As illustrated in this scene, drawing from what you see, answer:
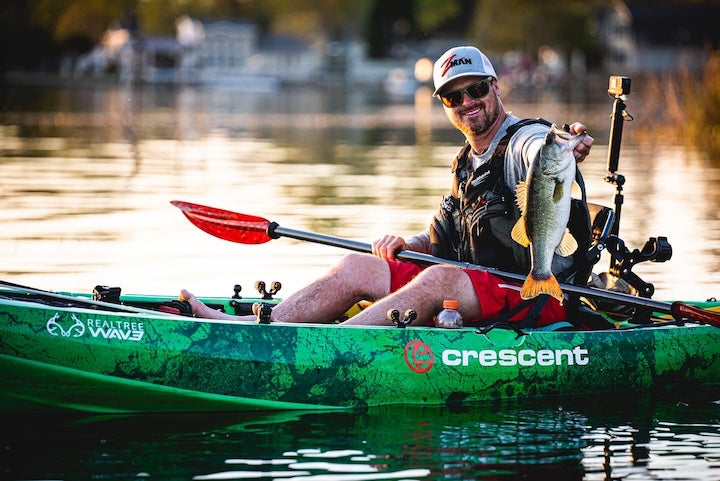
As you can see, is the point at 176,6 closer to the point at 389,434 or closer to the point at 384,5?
the point at 384,5

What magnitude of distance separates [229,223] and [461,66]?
195 centimetres

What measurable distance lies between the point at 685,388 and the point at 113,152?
842 inches

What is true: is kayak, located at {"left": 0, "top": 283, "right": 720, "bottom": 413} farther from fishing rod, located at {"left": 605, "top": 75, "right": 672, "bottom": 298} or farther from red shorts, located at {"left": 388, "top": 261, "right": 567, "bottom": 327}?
fishing rod, located at {"left": 605, "top": 75, "right": 672, "bottom": 298}

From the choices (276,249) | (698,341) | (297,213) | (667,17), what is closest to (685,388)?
(698,341)

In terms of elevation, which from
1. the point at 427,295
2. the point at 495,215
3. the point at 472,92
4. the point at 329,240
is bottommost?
the point at 427,295

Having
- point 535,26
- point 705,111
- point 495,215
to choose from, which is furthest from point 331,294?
point 535,26

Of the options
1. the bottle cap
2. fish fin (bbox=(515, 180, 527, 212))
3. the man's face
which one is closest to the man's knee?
the bottle cap

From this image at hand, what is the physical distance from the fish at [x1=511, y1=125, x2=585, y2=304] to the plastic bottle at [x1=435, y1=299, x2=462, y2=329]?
550mm

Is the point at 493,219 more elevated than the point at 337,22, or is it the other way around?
the point at 337,22

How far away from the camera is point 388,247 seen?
8953mm

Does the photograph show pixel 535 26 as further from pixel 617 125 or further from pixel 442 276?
pixel 442 276

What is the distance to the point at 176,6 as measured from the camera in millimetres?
149000

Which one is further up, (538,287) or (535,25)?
(535,25)

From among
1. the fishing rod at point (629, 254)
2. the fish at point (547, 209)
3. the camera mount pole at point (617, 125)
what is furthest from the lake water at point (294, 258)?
the camera mount pole at point (617, 125)
